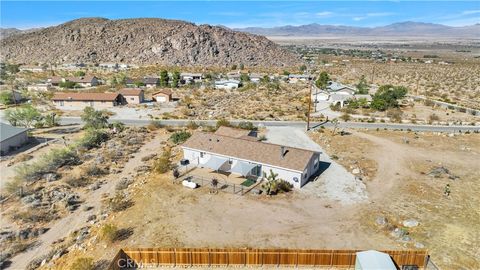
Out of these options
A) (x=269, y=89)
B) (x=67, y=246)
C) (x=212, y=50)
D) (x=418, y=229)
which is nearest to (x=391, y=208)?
(x=418, y=229)

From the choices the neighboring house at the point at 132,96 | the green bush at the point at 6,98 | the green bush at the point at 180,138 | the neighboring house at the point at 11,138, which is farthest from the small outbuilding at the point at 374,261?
the green bush at the point at 6,98

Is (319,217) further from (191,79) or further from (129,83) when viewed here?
(191,79)

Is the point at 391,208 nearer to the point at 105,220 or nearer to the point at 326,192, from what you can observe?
the point at 326,192

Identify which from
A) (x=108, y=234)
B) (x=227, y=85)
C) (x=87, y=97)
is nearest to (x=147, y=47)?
(x=227, y=85)

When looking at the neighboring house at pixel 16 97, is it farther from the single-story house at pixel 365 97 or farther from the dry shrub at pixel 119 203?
the single-story house at pixel 365 97

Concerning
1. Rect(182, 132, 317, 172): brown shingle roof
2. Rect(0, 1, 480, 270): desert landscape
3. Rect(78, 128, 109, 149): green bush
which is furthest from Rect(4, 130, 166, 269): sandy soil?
Rect(78, 128, 109, 149): green bush

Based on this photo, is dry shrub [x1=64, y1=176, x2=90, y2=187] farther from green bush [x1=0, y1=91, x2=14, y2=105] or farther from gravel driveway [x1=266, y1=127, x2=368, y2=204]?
green bush [x1=0, y1=91, x2=14, y2=105]
